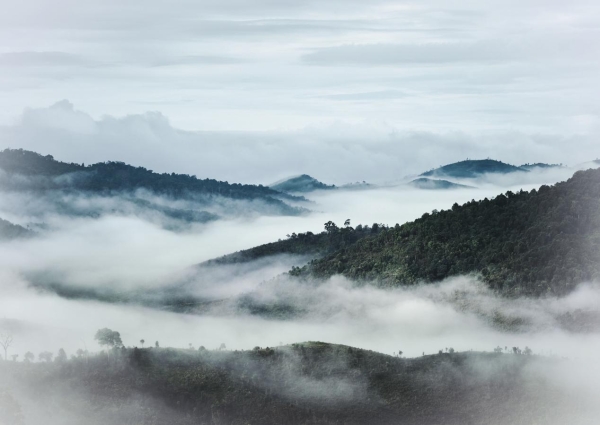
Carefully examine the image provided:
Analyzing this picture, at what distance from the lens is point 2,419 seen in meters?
187

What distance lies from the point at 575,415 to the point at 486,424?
17984 millimetres

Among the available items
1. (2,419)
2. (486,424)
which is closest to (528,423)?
(486,424)

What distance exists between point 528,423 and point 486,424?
336 inches

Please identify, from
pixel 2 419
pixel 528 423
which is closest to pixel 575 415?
pixel 528 423

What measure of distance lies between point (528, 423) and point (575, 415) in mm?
9989

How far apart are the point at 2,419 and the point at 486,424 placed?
96509mm

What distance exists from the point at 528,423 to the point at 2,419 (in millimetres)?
103974

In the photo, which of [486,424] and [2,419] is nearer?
[2,419]

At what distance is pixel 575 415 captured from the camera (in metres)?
198

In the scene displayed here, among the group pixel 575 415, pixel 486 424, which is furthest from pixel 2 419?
pixel 575 415

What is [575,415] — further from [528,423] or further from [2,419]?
[2,419]

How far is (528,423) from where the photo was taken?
19675 centimetres

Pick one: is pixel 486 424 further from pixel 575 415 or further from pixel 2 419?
pixel 2 419

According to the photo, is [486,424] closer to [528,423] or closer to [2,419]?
[528,423]
